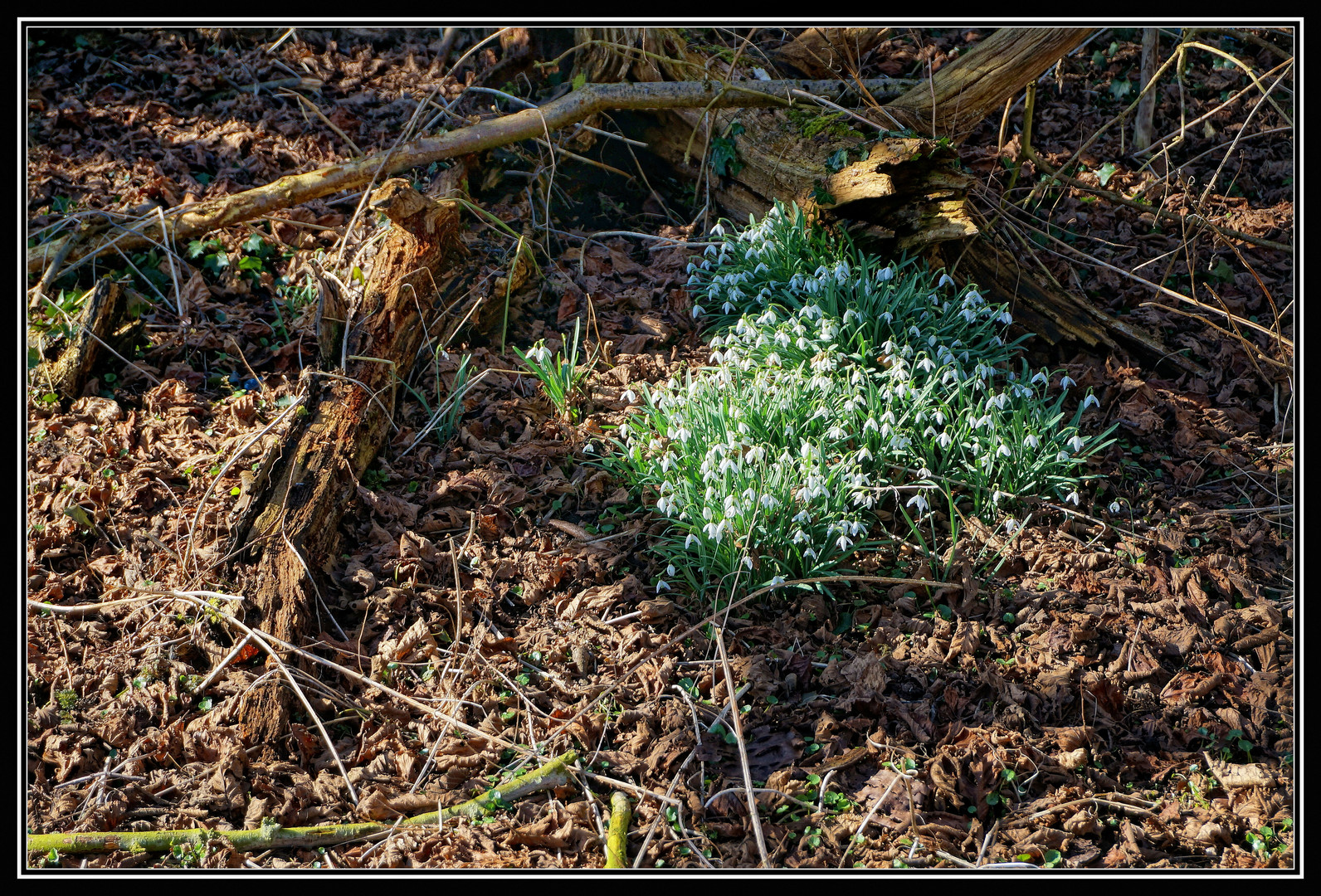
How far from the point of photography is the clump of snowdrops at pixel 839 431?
3107 millimetres

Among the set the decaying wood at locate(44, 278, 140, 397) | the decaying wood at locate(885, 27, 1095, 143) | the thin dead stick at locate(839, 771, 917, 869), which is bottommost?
the thin dead stick at locate(839, 771, 917, 869)

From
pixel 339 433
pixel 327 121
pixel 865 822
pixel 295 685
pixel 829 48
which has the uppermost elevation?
pixel 829 48

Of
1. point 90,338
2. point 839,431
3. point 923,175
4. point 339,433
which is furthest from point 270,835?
point 923,175

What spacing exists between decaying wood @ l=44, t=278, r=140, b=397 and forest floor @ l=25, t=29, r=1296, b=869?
8 centimetres

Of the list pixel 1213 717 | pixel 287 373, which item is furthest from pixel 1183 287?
pixel 287 373

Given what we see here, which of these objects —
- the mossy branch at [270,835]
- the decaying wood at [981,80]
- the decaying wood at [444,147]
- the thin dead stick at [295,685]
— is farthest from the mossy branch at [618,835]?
the decaying wood at [981,80]

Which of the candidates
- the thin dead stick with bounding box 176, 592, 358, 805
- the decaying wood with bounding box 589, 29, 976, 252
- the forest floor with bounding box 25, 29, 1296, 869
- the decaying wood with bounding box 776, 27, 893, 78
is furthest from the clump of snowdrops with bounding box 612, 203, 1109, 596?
the decaying wood with bounding box 776, 27, 893, 78

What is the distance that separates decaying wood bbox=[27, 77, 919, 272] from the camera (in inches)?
170

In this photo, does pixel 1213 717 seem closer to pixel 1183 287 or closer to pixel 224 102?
pixel 1183 287

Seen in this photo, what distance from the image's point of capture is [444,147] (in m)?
4.73

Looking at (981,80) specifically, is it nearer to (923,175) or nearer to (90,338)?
(923,175)

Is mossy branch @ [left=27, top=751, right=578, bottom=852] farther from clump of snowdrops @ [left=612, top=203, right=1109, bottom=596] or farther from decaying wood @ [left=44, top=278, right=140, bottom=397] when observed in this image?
decaying wood @ [left=44, top=278, right=140, bottom=397]

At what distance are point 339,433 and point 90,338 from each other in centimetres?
144
